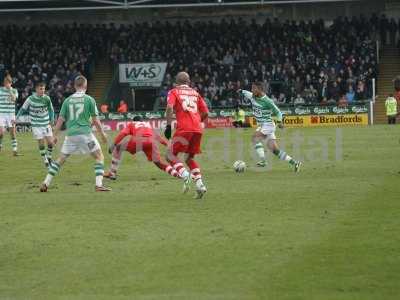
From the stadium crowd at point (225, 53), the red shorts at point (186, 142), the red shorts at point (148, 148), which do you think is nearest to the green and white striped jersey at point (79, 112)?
the red shorts at point (186, 142)

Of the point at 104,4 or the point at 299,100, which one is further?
the point at 104,4

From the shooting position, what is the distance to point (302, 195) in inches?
646

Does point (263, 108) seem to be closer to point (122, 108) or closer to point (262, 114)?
point (262, 114)

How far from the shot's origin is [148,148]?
19.9 m

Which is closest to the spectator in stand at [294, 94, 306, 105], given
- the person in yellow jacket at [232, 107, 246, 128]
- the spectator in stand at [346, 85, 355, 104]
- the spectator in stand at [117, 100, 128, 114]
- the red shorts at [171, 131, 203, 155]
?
the spectator in stand at [346, 85, 355, 104]

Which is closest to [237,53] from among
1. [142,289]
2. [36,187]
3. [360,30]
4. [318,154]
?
[360,30]

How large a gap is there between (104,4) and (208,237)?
143 ft

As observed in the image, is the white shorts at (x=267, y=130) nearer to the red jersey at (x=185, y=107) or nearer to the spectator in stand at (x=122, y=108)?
the red jersey at (x=185, y=107)

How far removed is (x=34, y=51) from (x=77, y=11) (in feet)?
17.1

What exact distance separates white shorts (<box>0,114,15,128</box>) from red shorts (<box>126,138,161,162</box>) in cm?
940

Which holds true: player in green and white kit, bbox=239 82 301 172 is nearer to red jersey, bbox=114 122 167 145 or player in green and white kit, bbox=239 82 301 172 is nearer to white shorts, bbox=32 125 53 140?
red jersey, bbox=114 122 167 145

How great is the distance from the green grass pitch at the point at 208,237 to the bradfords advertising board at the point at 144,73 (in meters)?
30.9

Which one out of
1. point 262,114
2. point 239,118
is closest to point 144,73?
point 239,118

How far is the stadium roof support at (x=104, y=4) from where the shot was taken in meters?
51.7
